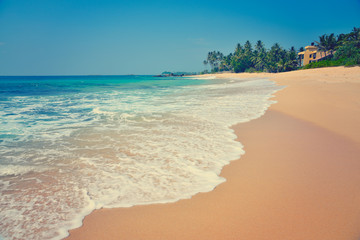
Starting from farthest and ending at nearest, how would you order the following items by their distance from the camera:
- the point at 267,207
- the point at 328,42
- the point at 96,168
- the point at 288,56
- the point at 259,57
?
the point at 259,57
the point at 288,56
the point at 328,42
the point at 96,168
the point at 267,207

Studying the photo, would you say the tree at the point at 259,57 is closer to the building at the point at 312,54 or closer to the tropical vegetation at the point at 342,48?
the building at the point at 312,54

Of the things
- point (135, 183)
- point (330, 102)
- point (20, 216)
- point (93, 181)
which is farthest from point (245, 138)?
point (330, 102)

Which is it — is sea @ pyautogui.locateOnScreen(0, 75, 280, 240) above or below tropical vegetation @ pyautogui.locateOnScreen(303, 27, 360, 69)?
below

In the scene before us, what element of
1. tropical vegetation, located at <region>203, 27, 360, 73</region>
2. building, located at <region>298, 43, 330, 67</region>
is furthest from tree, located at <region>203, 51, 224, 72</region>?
building, located at <region>298, 43, 330, 67</region>

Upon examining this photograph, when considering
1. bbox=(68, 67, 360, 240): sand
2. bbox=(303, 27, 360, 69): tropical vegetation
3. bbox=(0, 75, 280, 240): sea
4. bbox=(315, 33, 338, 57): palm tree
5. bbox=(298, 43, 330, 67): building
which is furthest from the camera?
bbox=(298, 43, 330, 67): building

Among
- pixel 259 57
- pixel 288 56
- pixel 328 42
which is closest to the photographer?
pixel 328 42

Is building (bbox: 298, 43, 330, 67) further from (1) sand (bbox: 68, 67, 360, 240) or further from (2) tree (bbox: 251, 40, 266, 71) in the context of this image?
(1) sand (bbox: 68, 67, 360, 240)

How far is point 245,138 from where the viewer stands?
224 inches

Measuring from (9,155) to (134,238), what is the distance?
4.20 m

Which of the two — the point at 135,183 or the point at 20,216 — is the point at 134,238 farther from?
the point at 20,216

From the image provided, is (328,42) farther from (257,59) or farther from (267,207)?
(267,207)

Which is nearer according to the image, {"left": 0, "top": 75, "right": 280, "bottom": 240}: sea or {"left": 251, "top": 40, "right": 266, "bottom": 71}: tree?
{"left": 0, "top": 75, "right": 280, "bottom": 240}: sea

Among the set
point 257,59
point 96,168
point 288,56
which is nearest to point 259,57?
point 257,59

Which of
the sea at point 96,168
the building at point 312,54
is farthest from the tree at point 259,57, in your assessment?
the sea at point 96,168
